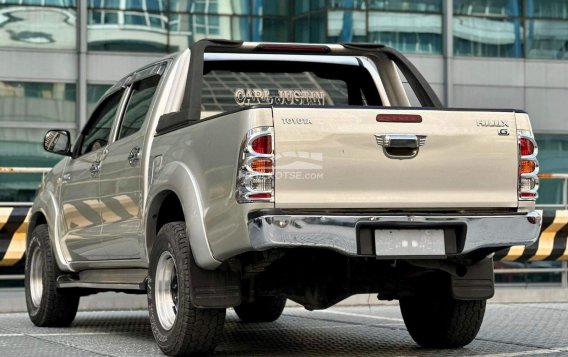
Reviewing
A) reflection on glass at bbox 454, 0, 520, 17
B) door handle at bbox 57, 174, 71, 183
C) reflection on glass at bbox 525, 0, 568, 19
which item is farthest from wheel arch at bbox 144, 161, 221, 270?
reflection on glass at bbox 525, 0, 568, 19

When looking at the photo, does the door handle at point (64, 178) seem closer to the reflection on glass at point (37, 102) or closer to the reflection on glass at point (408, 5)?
the reflection on glass at point (37, 102)

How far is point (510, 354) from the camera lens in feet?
24.9

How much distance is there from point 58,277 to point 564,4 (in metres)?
28.5

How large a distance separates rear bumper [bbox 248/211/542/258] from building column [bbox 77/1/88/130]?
2603cm

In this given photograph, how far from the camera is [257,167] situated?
657 centimetres

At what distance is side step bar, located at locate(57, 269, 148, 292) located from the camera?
832cm

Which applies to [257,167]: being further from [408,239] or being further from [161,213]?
[161,213]

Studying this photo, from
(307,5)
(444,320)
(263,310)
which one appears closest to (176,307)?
(444,320)

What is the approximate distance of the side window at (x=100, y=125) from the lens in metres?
9.22

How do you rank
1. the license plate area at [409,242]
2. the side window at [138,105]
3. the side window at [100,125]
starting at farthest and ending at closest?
the side window at [100,125] < the side window at [138,105] < the license plate area at [409,242]

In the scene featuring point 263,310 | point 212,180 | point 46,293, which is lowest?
point 263,310

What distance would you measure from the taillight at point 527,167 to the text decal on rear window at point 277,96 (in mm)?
1864

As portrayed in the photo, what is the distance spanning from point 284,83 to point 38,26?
24572mm

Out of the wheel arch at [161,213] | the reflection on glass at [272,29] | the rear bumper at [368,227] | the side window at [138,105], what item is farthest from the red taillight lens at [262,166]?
the reflection on glass at [272,29]
